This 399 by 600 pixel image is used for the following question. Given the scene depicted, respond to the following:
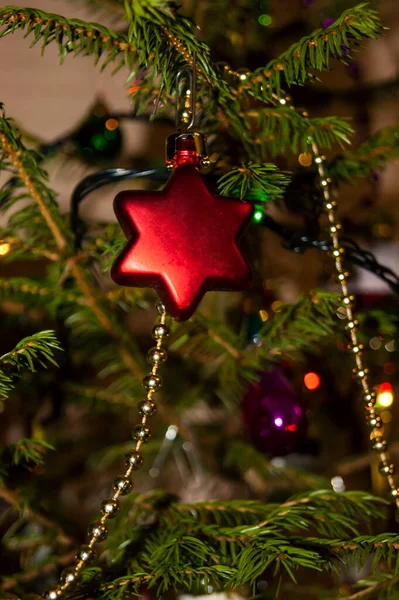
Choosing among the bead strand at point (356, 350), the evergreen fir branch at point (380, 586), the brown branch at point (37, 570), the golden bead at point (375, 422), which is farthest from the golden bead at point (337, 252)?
the brown branch at point (37, 570)

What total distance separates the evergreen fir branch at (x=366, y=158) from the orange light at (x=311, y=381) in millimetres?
207

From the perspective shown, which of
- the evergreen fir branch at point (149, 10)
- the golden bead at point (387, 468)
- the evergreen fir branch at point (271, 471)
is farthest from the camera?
the evergreen fir branch at point (271, 471)

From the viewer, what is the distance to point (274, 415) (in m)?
0.52

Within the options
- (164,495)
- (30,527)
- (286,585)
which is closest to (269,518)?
(164,495)

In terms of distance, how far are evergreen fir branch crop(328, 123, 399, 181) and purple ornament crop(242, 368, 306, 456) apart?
0.64 feet

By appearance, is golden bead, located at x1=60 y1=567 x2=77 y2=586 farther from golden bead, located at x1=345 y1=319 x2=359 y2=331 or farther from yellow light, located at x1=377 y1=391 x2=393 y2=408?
yellow light, located at x1=377 y1=391 x2=393 y2=408

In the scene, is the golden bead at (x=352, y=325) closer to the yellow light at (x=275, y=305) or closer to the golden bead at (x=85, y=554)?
the yellow light at (x=275, y=305)

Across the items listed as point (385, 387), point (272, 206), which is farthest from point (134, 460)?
point (272, 206)

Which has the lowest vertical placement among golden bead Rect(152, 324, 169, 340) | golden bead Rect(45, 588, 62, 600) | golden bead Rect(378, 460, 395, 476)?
golden bead Rect(45, 588, 62, 600)

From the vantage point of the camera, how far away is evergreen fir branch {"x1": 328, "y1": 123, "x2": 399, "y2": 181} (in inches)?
20.9

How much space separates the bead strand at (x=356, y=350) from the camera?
443 mm

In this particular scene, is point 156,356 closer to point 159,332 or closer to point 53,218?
point 159,332

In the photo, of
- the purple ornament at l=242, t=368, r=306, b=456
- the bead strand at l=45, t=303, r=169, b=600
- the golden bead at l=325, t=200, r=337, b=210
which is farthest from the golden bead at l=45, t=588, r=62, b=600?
the golden bead at l=325, t=200, r=337, b=210

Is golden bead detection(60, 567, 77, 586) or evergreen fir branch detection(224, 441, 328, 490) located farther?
evergreen fir branch detection(224, 441, 328, 490)
